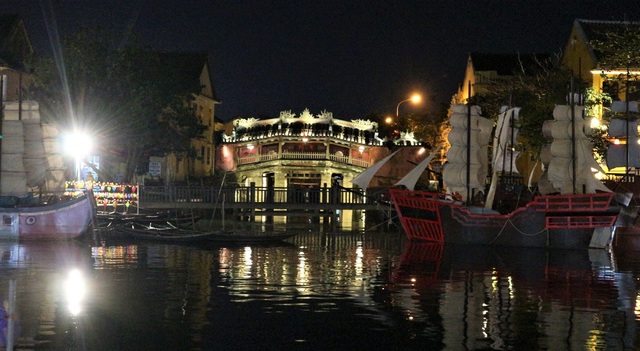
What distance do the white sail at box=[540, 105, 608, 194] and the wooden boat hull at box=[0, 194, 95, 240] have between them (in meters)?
22.3

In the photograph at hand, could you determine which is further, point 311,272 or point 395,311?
point 311,272

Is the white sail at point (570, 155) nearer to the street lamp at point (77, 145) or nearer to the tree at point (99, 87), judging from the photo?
the street lamp at point (77, 145)

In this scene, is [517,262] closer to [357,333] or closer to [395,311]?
[395,311]

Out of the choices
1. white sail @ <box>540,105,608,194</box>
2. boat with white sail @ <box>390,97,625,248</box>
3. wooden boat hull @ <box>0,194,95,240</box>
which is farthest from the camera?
white sail @ <box>540,105,608,194</box>

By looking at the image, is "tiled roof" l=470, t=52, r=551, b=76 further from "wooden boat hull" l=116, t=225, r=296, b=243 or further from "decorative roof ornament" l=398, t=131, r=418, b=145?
"wooden boat hull" l=116, t=225, r=296, b=243

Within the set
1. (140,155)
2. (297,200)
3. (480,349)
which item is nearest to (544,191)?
(297,200)

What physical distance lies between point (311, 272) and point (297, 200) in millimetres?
40978

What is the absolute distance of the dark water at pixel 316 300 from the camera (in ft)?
57.7

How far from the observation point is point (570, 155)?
150ft

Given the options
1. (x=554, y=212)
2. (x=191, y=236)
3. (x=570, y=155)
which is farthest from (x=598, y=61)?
(x=191, y=236)

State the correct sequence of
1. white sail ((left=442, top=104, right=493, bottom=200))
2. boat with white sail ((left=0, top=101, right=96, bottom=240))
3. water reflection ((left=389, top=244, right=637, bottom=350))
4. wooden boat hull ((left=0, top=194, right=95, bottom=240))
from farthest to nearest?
white sail ((left=442, top=104, right=493, bottom=200))
boat with white sail ((left=0, top=101, right=96, bottom=240))
wooden boat hull ((left=0, top=194, right=95, bottom=240))
water reflection ((left=389, top=244, right=637, bottom=350))

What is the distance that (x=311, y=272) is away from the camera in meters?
Result: 29.8

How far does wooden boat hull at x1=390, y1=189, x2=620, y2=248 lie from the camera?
41500 millimetres

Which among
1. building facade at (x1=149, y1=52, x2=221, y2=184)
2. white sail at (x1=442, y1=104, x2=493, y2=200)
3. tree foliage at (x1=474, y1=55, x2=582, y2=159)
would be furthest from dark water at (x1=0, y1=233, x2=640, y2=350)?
building facade at (x1=149, y1=52, x2=221, y2=184)
